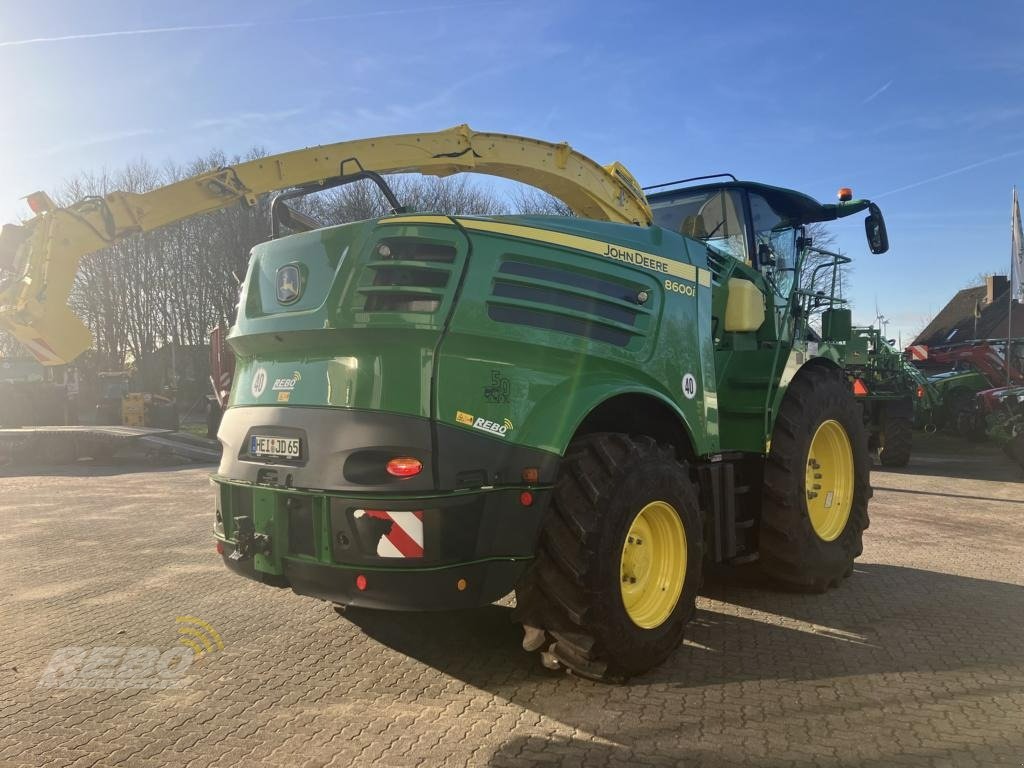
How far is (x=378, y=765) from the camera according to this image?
278cm

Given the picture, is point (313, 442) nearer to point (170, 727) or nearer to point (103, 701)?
point (170, 727)

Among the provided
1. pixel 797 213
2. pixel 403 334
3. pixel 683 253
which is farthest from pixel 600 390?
pixel 797 213

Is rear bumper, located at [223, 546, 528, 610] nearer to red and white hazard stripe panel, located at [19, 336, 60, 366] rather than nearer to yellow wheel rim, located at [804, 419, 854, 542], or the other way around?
yellow wheel rim, located at [804, 419, 854, 542]

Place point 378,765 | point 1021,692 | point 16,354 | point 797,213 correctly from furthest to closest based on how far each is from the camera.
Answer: point 16,354, point 797,213, point 1021,692, point 378,765

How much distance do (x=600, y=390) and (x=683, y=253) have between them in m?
1.27

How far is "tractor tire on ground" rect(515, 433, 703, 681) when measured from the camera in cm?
327

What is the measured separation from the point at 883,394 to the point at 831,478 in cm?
869

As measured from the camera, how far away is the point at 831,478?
218 inches

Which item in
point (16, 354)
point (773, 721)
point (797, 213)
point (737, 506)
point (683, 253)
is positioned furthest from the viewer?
point (16, 354)

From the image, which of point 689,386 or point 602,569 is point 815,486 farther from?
point 602,569

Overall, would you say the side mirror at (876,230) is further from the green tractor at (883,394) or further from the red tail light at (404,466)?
the green tractor at (883,394)

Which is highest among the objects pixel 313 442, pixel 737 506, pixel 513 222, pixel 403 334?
pixel 513 222

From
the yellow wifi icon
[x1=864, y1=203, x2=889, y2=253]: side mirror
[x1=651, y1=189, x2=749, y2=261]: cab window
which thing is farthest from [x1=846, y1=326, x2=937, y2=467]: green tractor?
the yellow wifi icon

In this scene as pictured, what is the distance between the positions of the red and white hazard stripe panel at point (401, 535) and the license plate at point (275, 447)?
56 cm
